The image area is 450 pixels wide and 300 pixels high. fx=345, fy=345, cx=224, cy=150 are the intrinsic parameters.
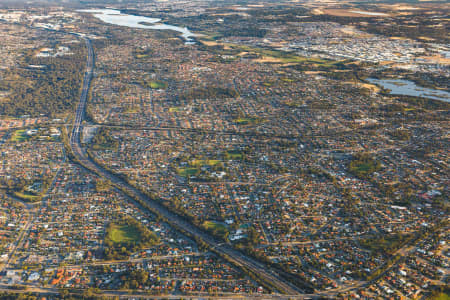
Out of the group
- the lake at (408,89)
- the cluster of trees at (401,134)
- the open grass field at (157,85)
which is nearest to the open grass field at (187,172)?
the cluster of trees at (401,134)

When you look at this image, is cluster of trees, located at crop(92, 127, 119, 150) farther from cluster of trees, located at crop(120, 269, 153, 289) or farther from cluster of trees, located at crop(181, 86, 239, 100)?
cluster of trees, located at crop(120, 269, 153, 289)

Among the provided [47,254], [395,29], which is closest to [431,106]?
[47,254]

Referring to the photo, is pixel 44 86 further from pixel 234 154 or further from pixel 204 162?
pixel 234 154

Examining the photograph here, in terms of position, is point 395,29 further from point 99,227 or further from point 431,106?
point 99,227

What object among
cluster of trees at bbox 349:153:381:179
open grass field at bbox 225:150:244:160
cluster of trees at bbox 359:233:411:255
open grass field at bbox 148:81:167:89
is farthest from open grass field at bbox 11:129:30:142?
cluster of trees at bbox 359:233:411:255

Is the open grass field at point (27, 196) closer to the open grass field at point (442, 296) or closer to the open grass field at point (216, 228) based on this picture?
the open grass field at point (216, 228)

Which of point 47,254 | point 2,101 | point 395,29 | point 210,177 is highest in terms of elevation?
point 395,29
